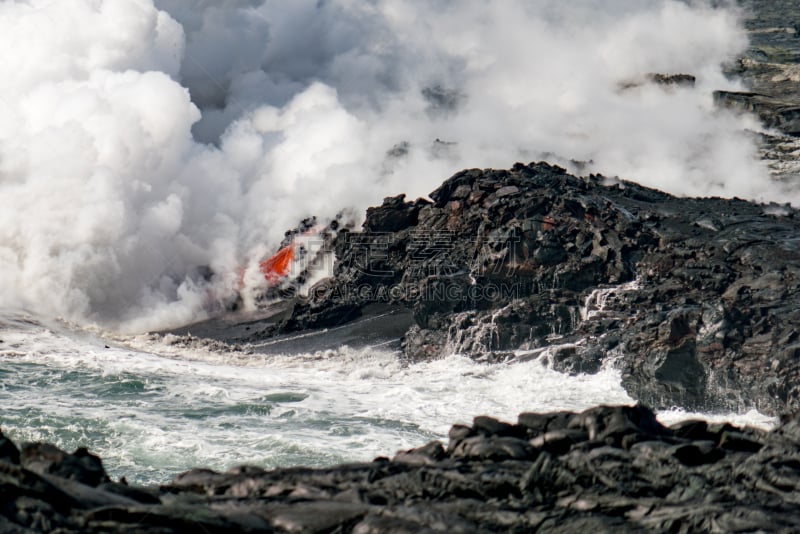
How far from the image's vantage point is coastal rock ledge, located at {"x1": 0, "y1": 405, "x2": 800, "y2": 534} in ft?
98.1

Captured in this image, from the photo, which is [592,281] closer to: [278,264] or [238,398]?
[238,398]

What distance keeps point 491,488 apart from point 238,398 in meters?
40.0

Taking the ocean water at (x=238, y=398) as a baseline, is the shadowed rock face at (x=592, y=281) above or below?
above

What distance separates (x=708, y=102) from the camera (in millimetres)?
129250

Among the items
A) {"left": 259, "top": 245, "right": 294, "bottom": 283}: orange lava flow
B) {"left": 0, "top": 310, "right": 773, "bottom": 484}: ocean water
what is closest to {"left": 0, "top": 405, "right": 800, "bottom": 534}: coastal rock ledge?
{"left": 0, "top": 310, "right": 773, "bottom": 484}: ocean water

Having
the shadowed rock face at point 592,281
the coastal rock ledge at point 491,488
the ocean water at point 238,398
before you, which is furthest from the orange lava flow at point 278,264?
the coastal rock ledge at point 491,488

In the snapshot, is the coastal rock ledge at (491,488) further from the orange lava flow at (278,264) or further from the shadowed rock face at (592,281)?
the orange lava flow at (278,264)

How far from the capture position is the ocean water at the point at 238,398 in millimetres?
60875

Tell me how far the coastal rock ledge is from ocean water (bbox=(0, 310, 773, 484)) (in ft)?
65.9

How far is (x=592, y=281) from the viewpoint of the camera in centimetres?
8406

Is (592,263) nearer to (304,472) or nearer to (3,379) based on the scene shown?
(3,379)

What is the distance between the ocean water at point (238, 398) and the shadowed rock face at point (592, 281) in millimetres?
2169

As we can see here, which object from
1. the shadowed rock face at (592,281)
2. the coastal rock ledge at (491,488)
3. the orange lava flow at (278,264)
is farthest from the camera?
the orange lava flow at (278,264)

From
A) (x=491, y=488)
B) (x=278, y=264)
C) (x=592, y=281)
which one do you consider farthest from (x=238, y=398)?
(x=491, y=488)
